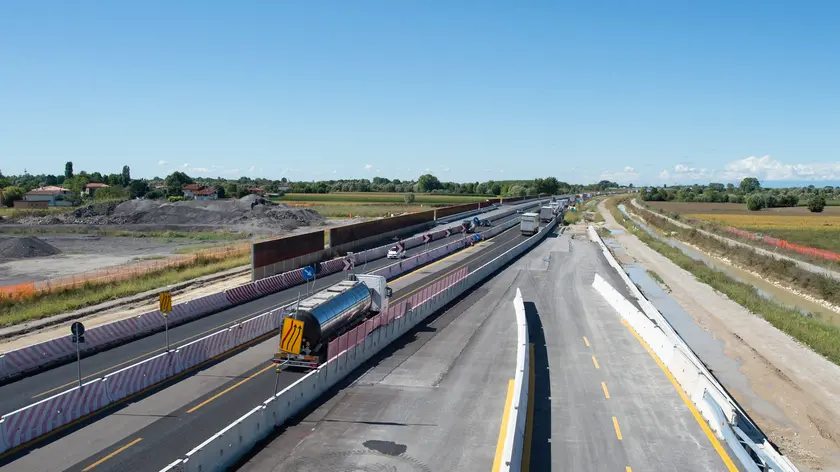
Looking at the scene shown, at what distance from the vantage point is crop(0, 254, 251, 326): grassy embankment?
32.9 meters

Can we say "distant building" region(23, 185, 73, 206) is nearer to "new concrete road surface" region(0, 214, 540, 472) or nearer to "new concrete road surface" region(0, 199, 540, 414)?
"new concrete road surface" region(0, 199, 540, 414)

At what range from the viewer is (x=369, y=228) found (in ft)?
215

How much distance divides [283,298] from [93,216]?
3464 inches

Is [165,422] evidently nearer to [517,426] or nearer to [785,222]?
[517,426]

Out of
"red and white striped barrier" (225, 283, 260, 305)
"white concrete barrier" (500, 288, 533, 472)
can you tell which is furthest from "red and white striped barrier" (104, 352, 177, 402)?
"white concrete barrier" (500, 288, 533, 472)

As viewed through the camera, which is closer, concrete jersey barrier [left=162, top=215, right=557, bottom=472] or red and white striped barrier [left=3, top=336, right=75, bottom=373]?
concrete jersey barrier [left=162, top=215, right=557, bottom=472]

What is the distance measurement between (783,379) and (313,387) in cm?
2276

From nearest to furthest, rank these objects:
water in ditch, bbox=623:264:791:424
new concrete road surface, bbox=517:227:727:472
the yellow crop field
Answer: new concrete road surface, bbox=517:227:727:472
water in ditch, bbox=623:264:791:424
the yellow crop field

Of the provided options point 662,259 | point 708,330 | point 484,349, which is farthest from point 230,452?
point 662,259

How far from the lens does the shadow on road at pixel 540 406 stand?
16.1 metres

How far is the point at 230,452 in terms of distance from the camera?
A: 15.2 m

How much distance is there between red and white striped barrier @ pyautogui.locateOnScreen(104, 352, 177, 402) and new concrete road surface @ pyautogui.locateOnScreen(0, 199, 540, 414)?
9.11 ft

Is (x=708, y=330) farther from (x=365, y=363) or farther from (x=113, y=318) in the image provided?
(x=113, y=318)

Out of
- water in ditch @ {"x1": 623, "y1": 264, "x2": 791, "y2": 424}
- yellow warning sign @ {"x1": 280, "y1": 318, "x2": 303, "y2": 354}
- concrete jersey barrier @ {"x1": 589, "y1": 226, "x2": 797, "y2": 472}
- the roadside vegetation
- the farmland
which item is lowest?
water in ditch @ {"x1": 623, "y1": 264, "x2": 791, "y2": 424}
